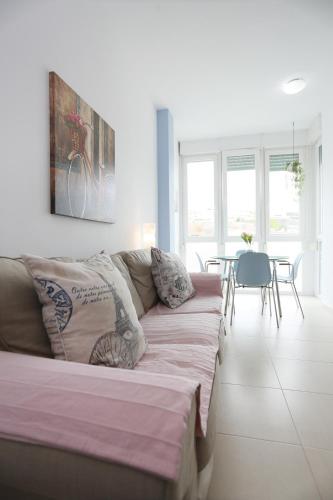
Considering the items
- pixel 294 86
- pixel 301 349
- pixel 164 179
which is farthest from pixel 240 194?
pixel 301 349

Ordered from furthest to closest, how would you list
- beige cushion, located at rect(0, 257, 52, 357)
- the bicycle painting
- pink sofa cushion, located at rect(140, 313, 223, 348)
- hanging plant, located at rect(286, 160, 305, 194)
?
hanging plant, located at rect(286, 160, 305, 194), the bicycle painting, pink sofa cushion, located at rect(140, 313, 223, 348), beige cushion, located at rect(0, 257, 52, 357)

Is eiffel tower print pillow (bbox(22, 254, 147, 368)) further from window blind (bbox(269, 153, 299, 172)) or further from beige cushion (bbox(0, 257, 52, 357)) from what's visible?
window blind (bbox(269, 153, 299, 172))

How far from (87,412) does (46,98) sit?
5.27ft

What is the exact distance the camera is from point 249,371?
6.38 ft

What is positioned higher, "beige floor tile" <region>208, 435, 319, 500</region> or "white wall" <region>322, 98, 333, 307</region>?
"white wall" <region>322, 98, 333, 307</region>

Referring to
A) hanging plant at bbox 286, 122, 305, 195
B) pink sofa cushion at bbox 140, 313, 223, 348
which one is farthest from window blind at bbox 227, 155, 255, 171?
pink sofa cushion at bbox 140, 313, 223, 348

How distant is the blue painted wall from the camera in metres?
3.88

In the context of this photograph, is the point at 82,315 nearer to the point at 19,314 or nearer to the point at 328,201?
the point at 19,314

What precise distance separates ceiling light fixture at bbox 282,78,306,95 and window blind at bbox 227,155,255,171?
1.69 m

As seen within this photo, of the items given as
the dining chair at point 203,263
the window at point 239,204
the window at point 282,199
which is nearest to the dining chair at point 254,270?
the dining chair at point 203,263

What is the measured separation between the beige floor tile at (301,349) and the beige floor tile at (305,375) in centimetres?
10

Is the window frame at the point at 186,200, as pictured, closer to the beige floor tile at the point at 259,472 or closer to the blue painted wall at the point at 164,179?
the blue painted wall at the point at 164,179

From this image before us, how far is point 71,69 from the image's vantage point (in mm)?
1783

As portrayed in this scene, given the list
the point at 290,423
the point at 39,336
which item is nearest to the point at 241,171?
the point at 290,423
